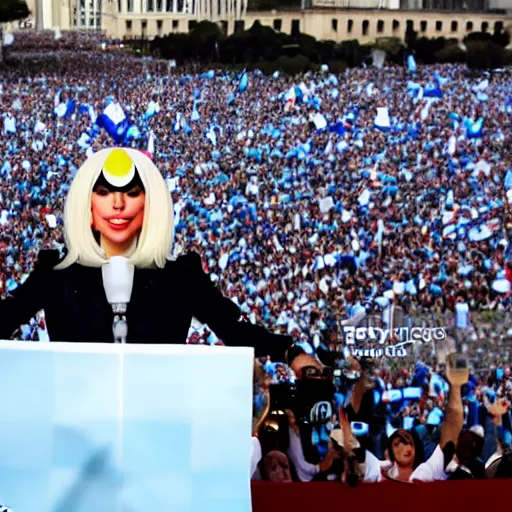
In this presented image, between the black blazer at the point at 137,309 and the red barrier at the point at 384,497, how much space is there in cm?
80

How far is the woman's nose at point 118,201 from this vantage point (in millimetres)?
3046

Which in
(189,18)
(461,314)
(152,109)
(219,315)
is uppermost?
(189,18)

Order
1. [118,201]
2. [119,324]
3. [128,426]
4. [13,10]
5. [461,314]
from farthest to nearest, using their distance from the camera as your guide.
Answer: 1. [461,314]
2. [13,10]
3. [118,201]
4. [119,324]
5. [128,426]

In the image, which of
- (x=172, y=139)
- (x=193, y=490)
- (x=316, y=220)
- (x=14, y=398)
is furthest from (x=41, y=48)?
(x=193, y=490)

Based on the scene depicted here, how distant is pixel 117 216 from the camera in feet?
10.0

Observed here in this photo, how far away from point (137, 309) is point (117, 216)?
0.86 feet

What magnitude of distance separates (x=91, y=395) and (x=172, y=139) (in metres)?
1.45

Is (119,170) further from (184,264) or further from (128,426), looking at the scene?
(128,426)

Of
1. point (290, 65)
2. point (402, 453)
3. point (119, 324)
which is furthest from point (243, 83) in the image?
point (402, 453)

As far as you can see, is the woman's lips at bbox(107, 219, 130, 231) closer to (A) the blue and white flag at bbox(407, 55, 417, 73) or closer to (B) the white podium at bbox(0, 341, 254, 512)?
(B) the white podium at bbox(0, 341, 254, 512)

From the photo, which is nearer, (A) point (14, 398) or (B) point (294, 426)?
(A) point (14, 398)

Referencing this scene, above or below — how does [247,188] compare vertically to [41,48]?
below

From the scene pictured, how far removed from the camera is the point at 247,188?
3.73m

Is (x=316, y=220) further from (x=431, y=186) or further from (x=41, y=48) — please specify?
(x=41, y=48)
